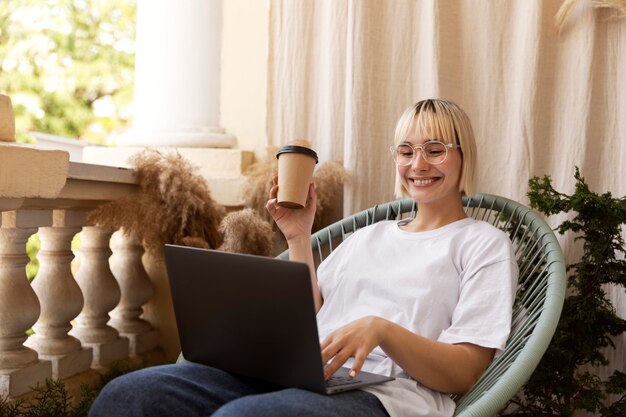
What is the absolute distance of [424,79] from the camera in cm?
235

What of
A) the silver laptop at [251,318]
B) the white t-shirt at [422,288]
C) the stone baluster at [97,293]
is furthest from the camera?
the stone baluster at [97,293]

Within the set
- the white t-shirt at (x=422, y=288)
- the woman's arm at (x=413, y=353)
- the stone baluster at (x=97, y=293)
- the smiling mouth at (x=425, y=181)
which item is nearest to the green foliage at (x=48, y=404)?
the stone baluster at (x=97, y=293)

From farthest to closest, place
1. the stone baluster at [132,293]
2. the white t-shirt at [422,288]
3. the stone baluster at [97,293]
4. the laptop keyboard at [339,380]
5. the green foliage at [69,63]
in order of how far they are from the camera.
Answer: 1. the green foliage at [69,63]
2. the stone baluster at [132,293]
3. the stone baluster at [97,293]
4. the white t-shirt at [422,288]
5. the laptop keyboard at [339,380]

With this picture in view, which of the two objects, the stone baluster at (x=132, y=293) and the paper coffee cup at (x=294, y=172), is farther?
the stone baluster at (x=132, y=293)

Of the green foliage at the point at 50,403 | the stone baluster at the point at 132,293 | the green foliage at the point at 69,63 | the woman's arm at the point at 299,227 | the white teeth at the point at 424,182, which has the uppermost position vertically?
the green foliage at the point at 69,63

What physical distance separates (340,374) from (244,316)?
9.1 inches

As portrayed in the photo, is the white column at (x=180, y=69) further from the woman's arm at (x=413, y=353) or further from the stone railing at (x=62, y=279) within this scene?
the woman's arm at (x=413, y=353)

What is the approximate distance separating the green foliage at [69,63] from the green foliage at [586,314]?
8.81m

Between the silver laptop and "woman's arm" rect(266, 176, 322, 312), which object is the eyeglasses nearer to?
"woman's arm" rect(266, 176, 322, 312)

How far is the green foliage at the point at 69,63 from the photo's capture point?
10.2 metres

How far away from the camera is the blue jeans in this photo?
48.4 inches

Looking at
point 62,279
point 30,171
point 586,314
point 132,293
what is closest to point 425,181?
point 586,314

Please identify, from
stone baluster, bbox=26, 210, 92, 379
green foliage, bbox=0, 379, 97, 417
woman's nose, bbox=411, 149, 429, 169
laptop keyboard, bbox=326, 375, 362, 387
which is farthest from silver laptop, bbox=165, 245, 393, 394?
stone baluster, bbox=26, 210, 92, 379

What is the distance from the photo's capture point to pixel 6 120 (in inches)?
73.6
